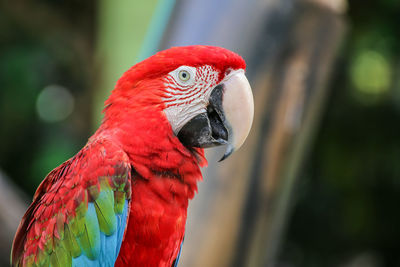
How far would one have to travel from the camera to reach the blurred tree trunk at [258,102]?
1720 millimetres

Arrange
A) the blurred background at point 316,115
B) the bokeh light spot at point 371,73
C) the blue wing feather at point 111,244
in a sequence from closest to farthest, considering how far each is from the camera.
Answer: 1. the blue wing feather at point 111,244
2. the blurred background at point 316,115
3. the bokeh light spot at point 371,73

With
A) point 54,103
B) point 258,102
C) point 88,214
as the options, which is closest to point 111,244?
point 88,214

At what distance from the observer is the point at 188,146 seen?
3.64 feet

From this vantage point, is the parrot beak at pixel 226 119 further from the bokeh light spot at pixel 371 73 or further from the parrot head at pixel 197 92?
the bokeh light spot at pixel 371 73

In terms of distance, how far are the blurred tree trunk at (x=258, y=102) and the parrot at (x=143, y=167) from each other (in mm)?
604

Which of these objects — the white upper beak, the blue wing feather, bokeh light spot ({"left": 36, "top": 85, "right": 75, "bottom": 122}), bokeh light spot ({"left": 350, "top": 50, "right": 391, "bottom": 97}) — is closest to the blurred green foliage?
bokeh light spot ({"left": 350, "top": 50, "right": 391, "bottom": 97})

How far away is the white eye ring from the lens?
3.53ft

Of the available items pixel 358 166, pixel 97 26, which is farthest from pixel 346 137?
pixel 97 26

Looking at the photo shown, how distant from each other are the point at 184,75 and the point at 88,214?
372mm

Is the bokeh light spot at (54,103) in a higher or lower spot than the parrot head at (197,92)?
lower

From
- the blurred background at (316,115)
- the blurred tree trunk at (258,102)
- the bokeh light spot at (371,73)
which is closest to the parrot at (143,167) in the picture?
the blurred tree trunk at (258,102)

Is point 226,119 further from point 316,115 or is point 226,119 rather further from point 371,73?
point 371,73

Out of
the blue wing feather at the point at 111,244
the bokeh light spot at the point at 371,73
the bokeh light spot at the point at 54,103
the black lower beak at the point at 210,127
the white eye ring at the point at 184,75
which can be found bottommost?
the bokeh light spot at the point at 54,103

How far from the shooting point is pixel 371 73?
3.80 metres
